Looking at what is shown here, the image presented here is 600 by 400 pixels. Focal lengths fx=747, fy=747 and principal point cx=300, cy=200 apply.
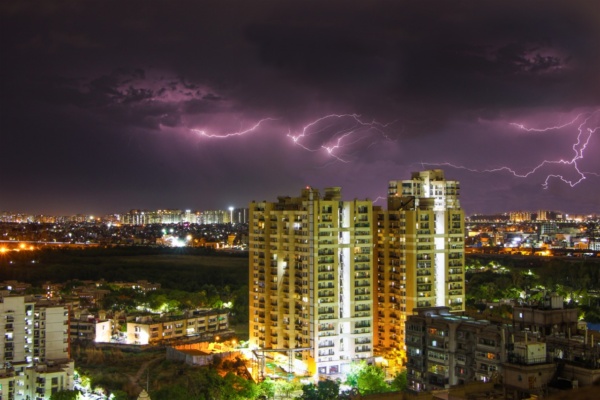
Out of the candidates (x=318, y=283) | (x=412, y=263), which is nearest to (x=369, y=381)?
(x=318, y=283)

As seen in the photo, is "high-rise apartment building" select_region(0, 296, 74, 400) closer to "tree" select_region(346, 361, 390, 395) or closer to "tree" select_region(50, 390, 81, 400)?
"tree" select_region(50, 390, 81, 400)

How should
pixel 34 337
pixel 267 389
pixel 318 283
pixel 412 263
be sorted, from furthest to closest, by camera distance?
1. pixel 412 263
2. pixel 318 283
3. pixel 34 337
4. pixel 267 389

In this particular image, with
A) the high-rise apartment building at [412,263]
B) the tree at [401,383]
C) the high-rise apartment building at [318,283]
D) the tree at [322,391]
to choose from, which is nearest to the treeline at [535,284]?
the high-rise apartment building at [412,263]

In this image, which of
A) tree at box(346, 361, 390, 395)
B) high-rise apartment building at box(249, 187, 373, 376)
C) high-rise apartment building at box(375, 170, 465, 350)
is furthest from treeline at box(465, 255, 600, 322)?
tree at box(346, 361, 390, 395)

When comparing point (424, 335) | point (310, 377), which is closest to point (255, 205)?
point (310, 377)

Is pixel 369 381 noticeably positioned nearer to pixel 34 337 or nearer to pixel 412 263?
pixel 412 263

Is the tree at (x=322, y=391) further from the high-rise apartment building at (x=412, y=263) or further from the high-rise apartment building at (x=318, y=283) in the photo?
the high-rise apartment building at (x=412, y=263)
